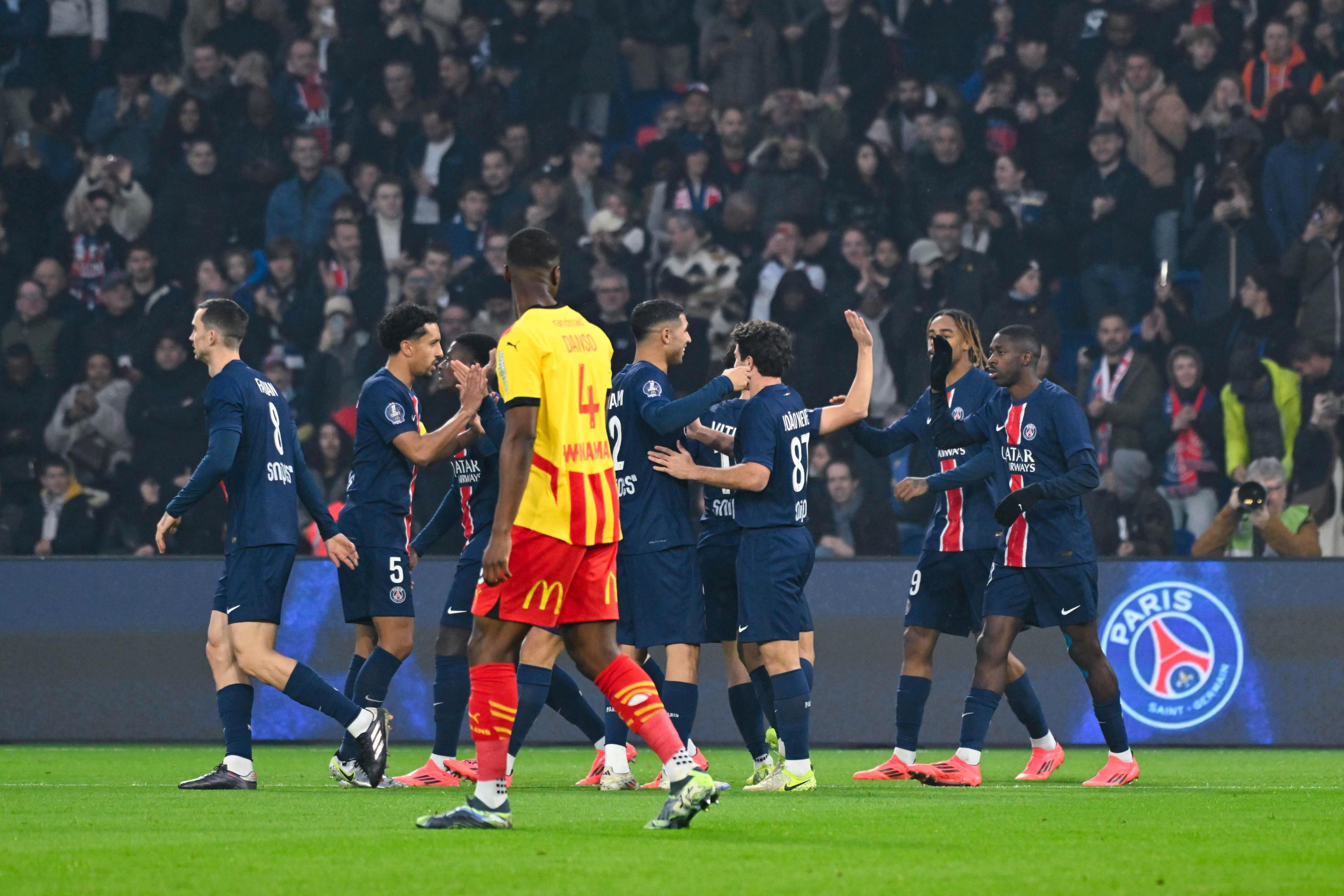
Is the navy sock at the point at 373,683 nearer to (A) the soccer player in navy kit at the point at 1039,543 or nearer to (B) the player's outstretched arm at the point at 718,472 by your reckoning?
(B) the player's outstretched arm at the point at 718,472

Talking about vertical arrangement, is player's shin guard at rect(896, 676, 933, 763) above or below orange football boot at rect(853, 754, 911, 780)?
above

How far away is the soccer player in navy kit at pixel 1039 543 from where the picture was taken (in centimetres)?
814

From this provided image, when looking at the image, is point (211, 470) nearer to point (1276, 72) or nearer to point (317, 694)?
point (317, 694)

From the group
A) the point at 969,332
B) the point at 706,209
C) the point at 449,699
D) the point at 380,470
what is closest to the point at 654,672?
the point at 449,699

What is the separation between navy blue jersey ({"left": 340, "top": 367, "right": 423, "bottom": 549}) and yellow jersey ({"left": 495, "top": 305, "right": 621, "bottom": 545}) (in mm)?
2424

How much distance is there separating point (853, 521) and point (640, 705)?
7.36 meters

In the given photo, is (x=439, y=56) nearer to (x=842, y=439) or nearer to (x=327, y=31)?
(x=327, y=31)

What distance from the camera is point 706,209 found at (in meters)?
14.3

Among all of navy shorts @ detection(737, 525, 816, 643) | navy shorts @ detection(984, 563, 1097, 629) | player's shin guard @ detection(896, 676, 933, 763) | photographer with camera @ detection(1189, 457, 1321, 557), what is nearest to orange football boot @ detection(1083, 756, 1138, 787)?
navy shorts @ detection(984, 563, 1097, 629)

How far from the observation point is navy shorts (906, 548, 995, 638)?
854 centimetres

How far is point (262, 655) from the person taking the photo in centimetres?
743

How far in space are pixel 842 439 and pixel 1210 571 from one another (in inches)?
124

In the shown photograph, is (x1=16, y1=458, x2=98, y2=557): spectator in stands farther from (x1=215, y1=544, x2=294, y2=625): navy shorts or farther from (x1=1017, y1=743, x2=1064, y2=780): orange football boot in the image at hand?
(x1=1017, y1=743, x2=1064, y2=780): orange football boot

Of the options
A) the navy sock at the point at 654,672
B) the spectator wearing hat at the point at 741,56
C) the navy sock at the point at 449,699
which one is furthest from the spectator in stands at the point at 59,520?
the spectator wearing hat at the point at 741,56
